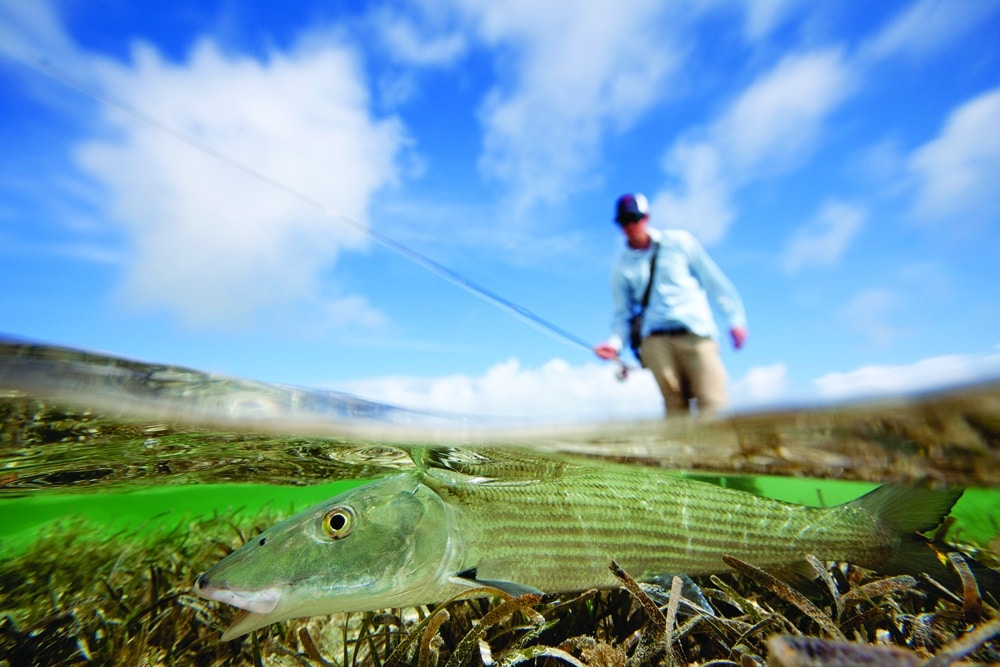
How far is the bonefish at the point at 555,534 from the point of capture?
10.0ft

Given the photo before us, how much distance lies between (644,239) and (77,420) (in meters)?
7.72

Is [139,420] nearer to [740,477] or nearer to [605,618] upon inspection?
[605,618]

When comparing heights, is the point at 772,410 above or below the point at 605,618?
above

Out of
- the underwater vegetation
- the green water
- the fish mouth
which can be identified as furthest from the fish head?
the green water

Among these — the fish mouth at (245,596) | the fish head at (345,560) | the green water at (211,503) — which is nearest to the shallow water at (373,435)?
the green water at (211,503)

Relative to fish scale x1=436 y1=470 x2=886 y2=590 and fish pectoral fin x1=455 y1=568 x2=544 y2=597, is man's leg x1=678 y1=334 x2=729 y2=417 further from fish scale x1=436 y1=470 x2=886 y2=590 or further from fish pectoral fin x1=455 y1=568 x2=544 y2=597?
fish pectoral fin x1=455 y1=568 x2=544 y2=597

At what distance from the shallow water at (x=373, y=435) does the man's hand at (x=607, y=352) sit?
2.42 m

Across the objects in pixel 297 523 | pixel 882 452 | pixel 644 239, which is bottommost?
pixel 297 523

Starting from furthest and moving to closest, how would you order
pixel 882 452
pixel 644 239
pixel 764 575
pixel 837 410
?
pixel 644 239
pixel 882 452
pixel 837 410
pixel 764 575

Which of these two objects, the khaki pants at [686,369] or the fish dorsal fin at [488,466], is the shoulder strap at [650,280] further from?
the fish dorsal fin at [488,466]

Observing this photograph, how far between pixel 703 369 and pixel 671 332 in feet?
2.37

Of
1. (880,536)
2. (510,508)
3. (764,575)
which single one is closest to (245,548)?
(510,508)

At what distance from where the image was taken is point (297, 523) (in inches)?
121

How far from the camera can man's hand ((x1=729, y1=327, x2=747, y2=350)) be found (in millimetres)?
7785
